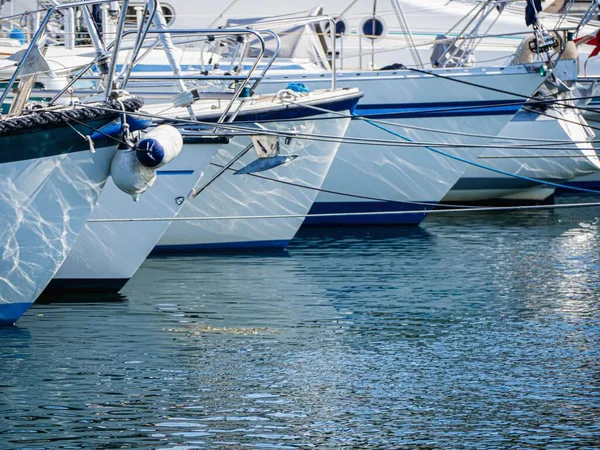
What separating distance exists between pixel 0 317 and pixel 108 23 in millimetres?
5191

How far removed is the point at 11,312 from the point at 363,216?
6.88m

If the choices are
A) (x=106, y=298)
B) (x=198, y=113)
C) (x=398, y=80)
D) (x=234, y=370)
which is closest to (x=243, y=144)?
(x=198, y=113)

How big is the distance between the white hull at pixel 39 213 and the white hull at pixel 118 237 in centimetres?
142

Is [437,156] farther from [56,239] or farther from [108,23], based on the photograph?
[56,239]

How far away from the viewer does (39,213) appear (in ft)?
26.4

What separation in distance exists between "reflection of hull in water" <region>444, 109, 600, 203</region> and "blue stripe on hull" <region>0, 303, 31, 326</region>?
881 centimetres

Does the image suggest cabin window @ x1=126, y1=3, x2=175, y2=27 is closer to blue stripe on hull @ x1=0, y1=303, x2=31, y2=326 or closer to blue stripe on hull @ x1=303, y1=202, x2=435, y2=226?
blue stripe on hull @ x1=303, y1=202, x2=435, y2=226

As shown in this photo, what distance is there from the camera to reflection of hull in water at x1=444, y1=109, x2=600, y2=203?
631 inches

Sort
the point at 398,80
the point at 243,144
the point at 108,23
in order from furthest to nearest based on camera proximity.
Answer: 1. the point at 398,80
2. the point at 108,23
3. the point at 243,144

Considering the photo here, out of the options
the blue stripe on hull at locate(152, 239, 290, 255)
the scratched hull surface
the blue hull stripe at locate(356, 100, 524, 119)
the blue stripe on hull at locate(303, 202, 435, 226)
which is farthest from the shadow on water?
the blue stripe on hull at locate(303, 202, 435, 226)

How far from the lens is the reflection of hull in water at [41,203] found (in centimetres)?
786

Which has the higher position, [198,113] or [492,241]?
[198,113]

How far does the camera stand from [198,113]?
10.4 metres

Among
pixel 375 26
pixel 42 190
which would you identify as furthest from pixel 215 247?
pixel 375 26
